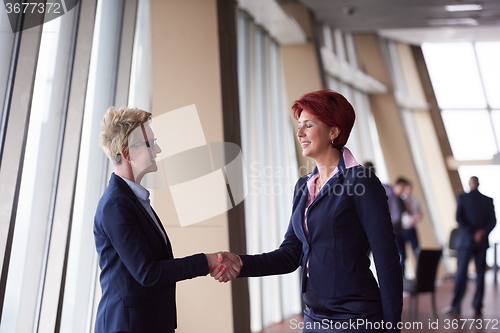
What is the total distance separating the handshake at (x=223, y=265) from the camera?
6.04ft

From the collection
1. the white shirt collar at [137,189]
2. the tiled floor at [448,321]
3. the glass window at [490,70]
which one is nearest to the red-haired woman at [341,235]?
the white shirt collar at [137,189]

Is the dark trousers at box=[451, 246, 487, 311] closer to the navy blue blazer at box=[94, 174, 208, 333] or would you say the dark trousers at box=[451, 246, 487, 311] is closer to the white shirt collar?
the navy blue blazer at box=[94, 174, 208, 333]

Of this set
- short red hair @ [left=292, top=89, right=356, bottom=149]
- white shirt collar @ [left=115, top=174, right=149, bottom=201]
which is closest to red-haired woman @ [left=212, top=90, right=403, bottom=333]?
short red hair @ [left=292, top=89, right=356, bottom=149]

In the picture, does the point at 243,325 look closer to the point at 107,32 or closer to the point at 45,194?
the point at 45,194

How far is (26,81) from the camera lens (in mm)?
2293

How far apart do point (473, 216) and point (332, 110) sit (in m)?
4.60

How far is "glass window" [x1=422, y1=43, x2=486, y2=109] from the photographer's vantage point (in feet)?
30.1

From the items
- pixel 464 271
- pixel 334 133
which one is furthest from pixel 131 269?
pixel 464 271

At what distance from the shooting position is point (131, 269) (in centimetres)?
157

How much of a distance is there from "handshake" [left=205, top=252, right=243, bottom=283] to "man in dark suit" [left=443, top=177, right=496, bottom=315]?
4.47 m

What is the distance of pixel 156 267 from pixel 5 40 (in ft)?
4.96

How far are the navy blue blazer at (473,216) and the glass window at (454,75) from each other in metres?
4.42

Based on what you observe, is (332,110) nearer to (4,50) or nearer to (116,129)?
(116,129)

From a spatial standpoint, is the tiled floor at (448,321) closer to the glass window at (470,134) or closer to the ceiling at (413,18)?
the glass window at (470,134)
